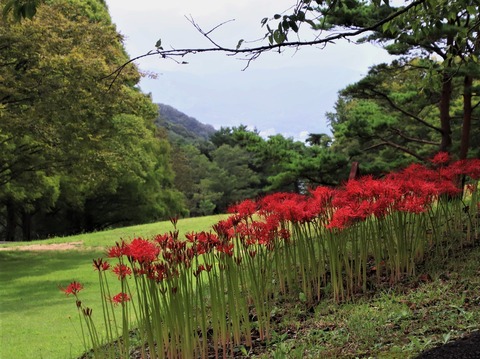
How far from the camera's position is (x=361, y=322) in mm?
3250

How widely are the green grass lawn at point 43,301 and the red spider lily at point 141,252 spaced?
2.00m

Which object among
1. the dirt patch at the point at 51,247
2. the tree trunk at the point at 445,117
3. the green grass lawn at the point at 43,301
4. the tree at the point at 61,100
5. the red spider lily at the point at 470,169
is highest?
the tree at the point at 61,100

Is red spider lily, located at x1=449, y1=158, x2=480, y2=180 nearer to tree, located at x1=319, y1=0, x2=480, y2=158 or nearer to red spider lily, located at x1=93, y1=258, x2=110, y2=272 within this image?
tree, located at x1=319, y1=0, x2=480, y2=158

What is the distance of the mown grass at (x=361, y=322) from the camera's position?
2.81 m

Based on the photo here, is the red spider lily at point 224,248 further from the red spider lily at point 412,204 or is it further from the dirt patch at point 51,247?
the dirt patch at point 51,247

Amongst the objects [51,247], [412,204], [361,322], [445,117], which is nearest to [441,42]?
[445,117]

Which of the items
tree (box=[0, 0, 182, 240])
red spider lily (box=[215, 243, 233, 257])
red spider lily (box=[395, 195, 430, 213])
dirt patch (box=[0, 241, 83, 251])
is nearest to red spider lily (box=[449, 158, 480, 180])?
red spider lily (box=[395, 195, 430, 213])

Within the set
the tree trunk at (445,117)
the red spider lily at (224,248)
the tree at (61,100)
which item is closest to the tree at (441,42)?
the tree trunk at (445,117)

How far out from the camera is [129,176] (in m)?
22.9

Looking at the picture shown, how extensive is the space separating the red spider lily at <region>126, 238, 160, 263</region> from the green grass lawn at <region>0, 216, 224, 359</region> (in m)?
2.00

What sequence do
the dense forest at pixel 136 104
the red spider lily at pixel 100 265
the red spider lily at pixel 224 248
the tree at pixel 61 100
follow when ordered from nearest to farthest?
the red spider lily at pixel 100 265 < the red spider lily at pixel 224 248 < the dense forest at pixel 136 104 < the tree at pixel 61 100

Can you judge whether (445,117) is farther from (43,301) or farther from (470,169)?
(43,301)

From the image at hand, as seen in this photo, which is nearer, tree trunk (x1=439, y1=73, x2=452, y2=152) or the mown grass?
the mown grass

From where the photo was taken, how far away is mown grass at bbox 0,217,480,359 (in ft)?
9.22
